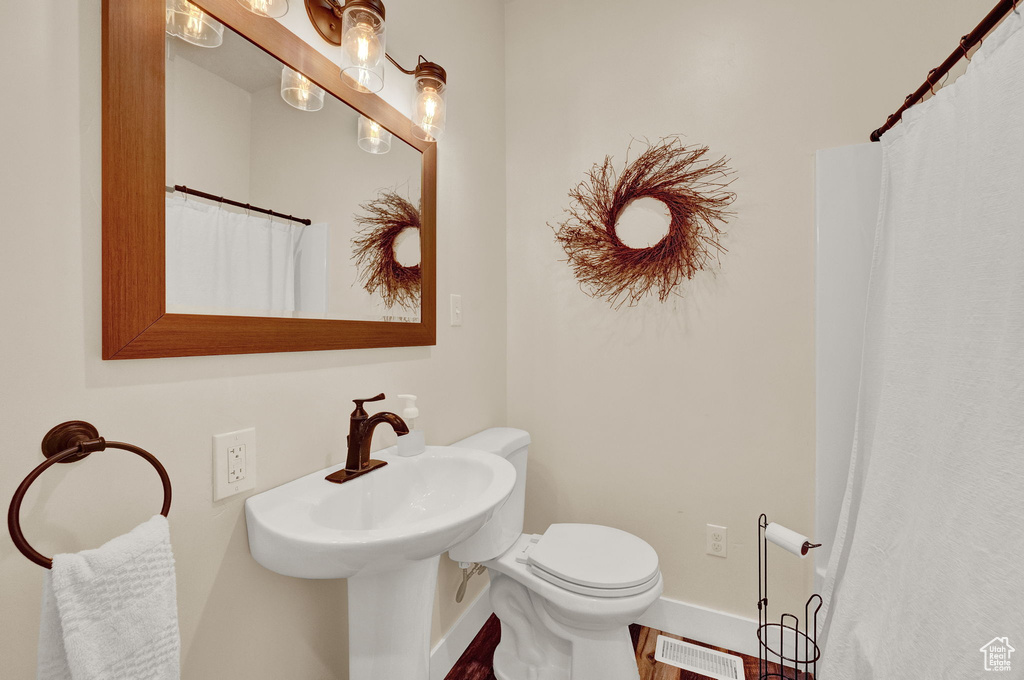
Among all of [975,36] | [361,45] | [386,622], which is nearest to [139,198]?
[361,45]

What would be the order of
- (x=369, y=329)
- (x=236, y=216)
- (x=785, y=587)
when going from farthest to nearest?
(x=785, y=587), (x=369, y=329), (x=236, y=216)

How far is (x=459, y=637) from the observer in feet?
5.22

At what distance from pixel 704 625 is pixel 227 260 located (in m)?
1.90

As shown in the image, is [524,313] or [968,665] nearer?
[968,665]

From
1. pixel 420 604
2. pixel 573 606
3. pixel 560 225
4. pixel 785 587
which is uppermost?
pixel 560 225

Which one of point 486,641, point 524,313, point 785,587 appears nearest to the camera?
point 785,587

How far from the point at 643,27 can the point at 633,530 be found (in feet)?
6.41

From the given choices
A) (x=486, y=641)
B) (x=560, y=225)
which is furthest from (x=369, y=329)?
(x=486, y=641)

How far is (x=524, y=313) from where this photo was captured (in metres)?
1.95

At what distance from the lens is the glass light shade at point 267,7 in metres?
0.90

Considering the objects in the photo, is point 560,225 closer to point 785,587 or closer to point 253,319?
point 253,319

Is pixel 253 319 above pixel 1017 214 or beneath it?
beneath

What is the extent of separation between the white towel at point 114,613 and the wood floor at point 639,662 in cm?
114

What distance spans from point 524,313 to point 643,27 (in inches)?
47.1
